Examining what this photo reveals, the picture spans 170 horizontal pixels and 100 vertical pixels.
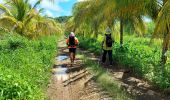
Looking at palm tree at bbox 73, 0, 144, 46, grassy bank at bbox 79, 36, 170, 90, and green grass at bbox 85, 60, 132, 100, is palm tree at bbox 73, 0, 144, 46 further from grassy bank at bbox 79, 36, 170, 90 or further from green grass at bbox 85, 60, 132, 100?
green grass at bbox 85, 60, 132, 100

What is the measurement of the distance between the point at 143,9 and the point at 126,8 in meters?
1.09

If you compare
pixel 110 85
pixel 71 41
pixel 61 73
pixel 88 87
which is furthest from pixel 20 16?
pixel 110 85

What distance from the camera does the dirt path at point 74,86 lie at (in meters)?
10.4

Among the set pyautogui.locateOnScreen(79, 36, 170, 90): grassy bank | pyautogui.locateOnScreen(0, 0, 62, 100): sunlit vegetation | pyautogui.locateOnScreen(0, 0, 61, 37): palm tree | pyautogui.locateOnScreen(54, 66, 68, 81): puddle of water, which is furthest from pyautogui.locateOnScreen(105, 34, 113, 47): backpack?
pyautogui.locateOnScreen(0, 0, 61, 37): palm tree

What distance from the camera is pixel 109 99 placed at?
9.62 metres

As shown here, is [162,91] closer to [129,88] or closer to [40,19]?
[129,88]

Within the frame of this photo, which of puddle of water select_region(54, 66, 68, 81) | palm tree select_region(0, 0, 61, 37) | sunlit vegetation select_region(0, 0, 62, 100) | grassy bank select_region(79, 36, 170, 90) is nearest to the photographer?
sunlit vegetation select_region(0, 0, 62, 100)

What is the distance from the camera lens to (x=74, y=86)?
39.2ft

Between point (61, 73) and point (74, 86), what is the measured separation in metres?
2.85

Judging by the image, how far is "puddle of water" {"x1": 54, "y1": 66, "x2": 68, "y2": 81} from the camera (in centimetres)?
1359

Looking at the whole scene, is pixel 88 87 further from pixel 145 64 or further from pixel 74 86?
pixel 145 64

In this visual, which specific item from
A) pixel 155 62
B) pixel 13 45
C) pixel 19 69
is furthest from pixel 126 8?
pixel 13 45

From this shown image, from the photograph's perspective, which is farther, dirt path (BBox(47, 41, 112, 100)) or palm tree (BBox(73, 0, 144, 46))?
palm tree (BBox(73, 0, 144, 46))

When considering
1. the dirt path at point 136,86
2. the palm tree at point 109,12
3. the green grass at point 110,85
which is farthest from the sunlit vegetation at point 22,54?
the palm tree at point 109,12
